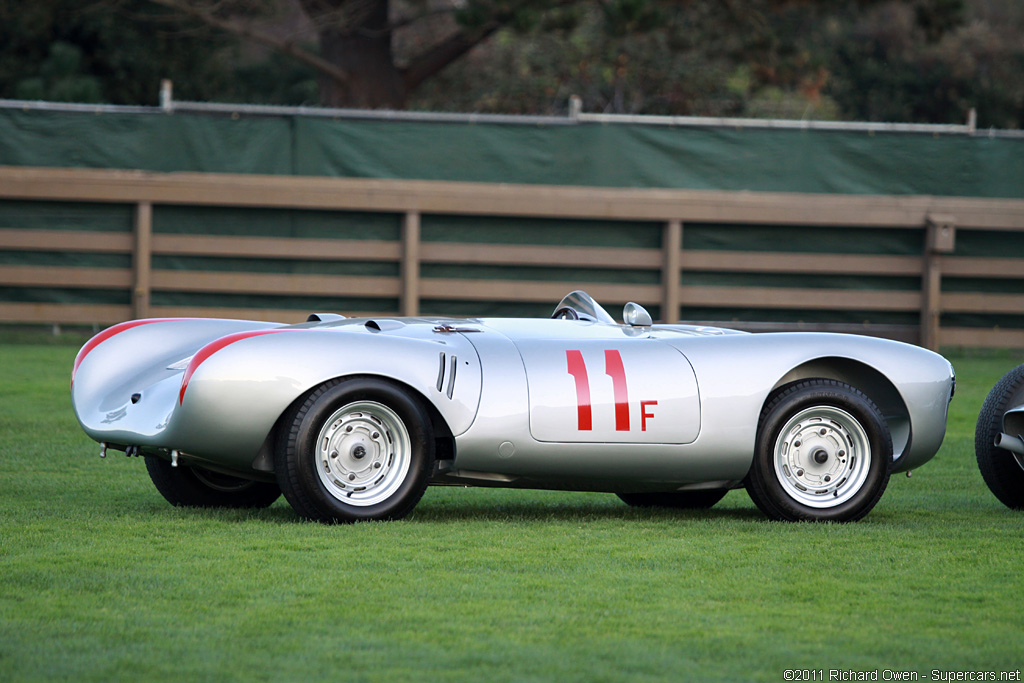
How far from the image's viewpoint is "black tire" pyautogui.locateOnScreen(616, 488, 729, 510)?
7.07 meters

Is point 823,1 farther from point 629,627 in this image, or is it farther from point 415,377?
point 629,627

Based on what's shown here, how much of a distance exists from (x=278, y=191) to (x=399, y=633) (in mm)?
12051

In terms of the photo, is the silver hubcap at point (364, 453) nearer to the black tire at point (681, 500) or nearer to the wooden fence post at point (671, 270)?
the black tire at point (681, 500)

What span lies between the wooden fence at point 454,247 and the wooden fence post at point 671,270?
2 centimetres

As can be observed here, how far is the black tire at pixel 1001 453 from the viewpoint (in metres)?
6.94

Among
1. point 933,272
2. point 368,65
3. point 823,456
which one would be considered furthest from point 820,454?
point 368,65

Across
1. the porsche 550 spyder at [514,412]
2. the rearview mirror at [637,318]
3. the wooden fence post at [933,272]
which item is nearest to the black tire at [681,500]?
the porsche 550 spyder at [514,412]

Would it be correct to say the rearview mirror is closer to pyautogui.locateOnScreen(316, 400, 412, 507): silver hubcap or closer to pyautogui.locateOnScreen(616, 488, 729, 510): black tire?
pyautogui.locateOnScreen(616, 488, 729, 510): black tire

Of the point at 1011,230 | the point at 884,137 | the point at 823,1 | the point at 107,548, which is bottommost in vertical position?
the point at 107,548

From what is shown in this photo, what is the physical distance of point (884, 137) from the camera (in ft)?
54.3

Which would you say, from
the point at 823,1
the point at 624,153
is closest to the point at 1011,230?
the point at 624,153

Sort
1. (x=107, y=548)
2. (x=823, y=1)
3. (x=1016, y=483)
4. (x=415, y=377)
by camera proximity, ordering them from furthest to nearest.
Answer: (x=823, y=1) < (x=1016, y=483) < (x=415, y=377) < (x=107, y=548)

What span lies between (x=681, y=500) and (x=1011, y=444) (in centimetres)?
162

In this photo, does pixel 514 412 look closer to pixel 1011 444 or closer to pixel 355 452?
pixel 355 452
